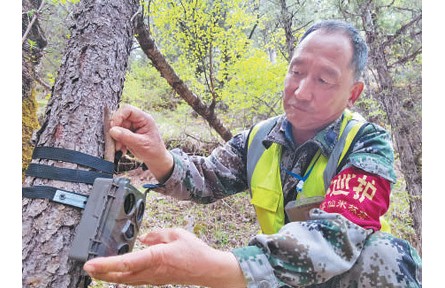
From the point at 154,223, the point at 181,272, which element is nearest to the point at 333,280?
the point at 181,272

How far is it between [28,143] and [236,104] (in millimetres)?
2069

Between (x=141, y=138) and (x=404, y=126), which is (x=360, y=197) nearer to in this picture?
(x=141, y=138)

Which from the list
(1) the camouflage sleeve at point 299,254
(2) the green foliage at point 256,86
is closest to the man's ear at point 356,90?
(1) the camouflage sleeve at point 299,254

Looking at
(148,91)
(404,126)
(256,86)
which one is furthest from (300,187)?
(148,91)

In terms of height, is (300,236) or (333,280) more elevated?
(300,236)

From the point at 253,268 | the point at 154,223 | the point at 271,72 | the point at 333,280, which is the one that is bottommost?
the point at 154,223

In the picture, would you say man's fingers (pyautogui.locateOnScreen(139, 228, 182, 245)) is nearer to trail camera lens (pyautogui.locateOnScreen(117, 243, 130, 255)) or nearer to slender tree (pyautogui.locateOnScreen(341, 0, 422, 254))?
trail camera lens (pyautogui.locateOnScreen(117, 243, 130, 255))

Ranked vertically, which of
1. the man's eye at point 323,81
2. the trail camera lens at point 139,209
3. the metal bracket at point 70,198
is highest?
the man's eye at point 323,81

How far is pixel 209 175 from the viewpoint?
3.05 feet

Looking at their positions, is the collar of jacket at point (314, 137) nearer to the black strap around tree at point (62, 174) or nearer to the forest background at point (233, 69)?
the black strap around tree at point (62, 174)

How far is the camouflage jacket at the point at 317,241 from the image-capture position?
1.70 feet

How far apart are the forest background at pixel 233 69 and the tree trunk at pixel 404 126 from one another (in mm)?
15

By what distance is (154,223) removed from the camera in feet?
7.26

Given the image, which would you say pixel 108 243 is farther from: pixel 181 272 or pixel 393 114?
pixel 393 114
